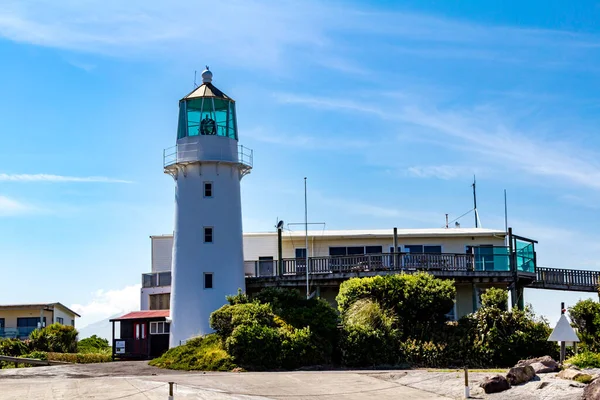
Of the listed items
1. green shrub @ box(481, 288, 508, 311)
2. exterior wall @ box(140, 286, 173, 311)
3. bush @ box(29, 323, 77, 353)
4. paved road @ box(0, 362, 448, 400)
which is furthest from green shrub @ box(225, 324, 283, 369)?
bush @ box(29, 323, 77, 353)

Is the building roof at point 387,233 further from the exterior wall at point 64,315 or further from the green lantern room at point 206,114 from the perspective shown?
the exterior wall at point 64,315

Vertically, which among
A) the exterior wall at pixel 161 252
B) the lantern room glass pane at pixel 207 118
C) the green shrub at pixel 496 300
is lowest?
the green shrub at pixel 496 300

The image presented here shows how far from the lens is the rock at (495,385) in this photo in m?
22.9

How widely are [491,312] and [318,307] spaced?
267 inches

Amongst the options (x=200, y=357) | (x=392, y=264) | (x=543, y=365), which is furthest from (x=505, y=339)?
(x=200, y=357)

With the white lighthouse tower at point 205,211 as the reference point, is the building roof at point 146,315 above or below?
below

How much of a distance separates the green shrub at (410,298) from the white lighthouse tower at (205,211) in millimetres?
6430

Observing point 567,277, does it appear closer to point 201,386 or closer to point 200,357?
point 200,357

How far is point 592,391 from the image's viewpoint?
20594 millimetres

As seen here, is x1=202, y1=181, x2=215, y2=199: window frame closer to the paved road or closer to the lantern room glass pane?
the lantern room glass pane

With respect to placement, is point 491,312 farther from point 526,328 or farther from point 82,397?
point 82,397

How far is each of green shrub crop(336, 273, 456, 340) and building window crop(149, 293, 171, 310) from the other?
10.4m

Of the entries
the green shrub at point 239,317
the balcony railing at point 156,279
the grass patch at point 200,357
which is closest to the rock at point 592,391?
the grass patch at point 200,357

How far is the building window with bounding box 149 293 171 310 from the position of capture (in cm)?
4203
